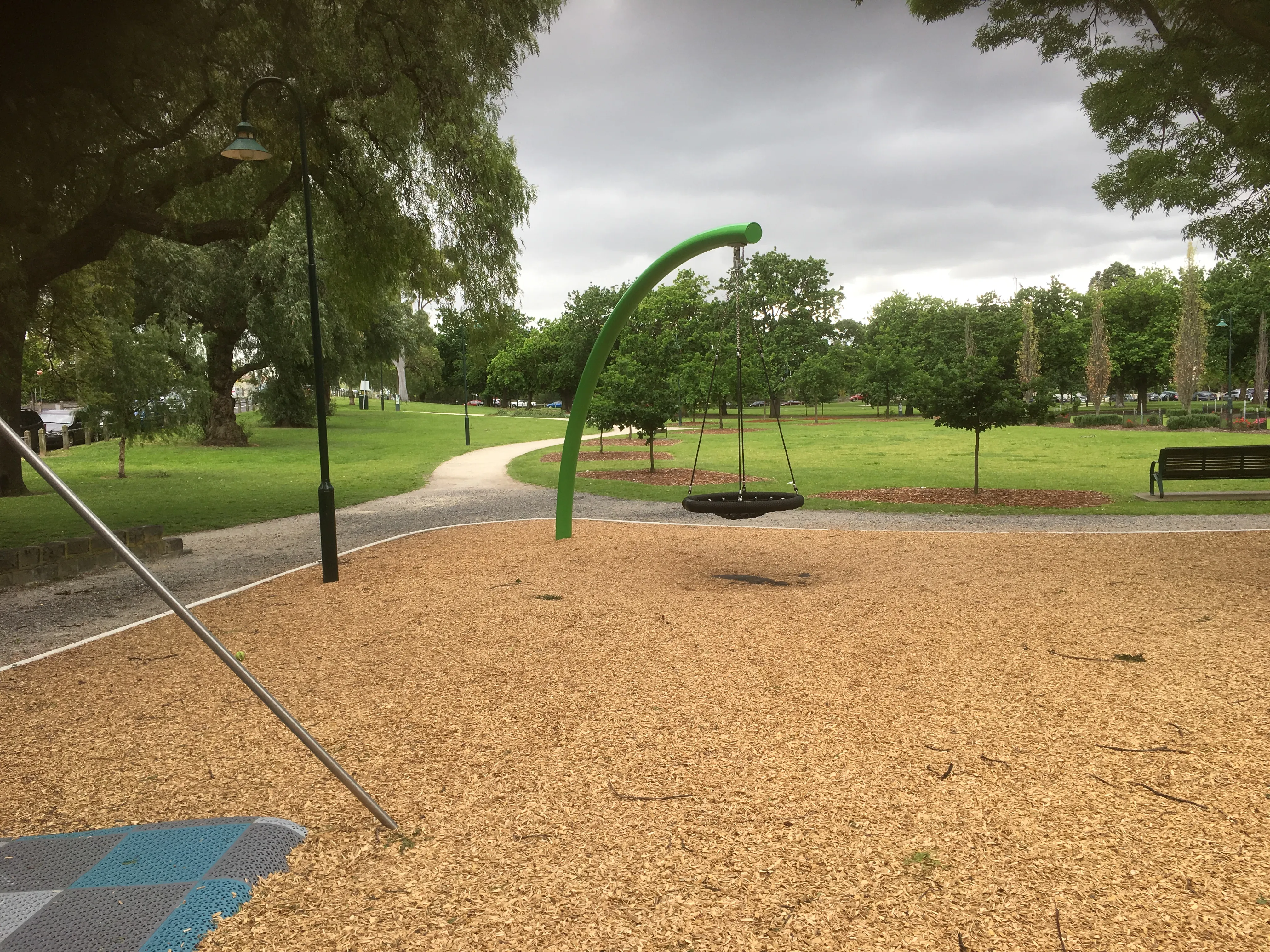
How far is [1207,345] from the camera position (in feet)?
181

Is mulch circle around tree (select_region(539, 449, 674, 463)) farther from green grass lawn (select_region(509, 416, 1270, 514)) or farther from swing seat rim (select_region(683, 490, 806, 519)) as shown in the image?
swing seat rim (select_region(683, 490, 806, 519))

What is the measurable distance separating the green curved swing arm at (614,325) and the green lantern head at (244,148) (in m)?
4.07

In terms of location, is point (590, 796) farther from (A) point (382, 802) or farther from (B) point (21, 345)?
(B) point (21, 345)

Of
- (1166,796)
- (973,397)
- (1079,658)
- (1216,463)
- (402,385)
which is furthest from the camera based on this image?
(402,385)

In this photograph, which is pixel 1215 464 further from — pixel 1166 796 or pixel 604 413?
pixel 1166 796

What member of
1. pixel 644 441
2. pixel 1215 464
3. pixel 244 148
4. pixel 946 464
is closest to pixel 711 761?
pixel 244 148

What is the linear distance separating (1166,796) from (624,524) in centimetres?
874

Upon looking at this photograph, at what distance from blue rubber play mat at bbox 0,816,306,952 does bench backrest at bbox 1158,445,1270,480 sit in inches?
580

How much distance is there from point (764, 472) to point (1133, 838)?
16.8 metres

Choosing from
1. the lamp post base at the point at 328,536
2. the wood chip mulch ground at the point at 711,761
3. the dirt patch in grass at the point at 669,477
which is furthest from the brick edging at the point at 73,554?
the dirt patch in grass at the point at 669,477

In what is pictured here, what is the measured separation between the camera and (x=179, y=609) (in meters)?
2.69

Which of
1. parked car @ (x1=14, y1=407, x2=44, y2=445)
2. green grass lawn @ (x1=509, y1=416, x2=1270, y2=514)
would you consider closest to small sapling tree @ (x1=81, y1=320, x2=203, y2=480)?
parked car @ (x1=14, y1=407, x2=44, y2=445)

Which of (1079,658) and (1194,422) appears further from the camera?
(1194,422)

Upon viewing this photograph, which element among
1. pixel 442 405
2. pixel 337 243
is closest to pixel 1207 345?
pixel 337 243
